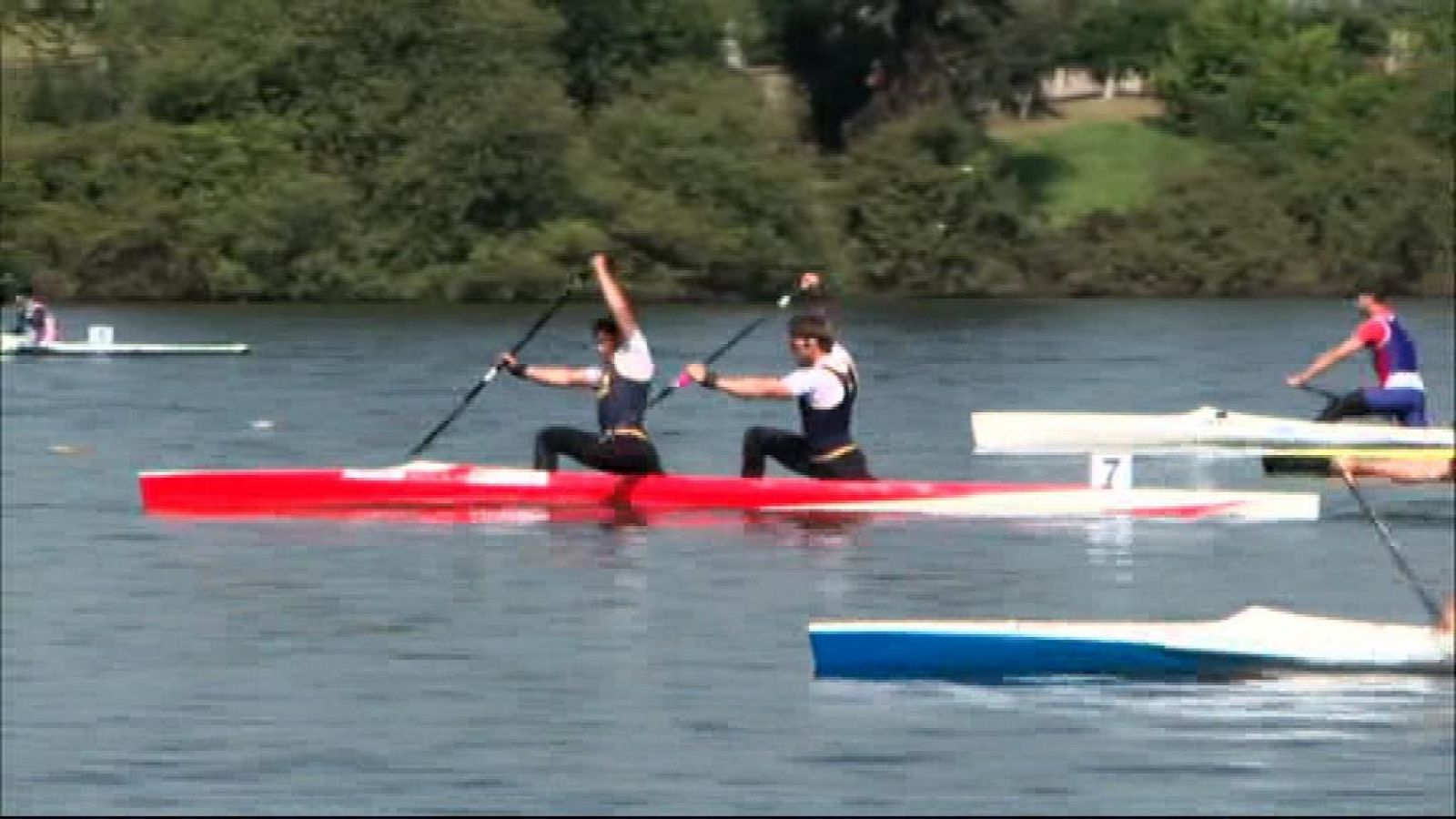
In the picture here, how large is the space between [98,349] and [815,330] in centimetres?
2796

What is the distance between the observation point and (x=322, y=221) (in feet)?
276

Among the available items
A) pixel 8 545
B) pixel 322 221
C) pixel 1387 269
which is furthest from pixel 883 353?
pixel 8 545

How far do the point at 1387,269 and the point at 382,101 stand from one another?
21.5m

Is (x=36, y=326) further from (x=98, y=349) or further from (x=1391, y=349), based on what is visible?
(x=1391, y=349)

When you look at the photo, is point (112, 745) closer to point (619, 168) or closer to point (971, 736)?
point (971, 736)

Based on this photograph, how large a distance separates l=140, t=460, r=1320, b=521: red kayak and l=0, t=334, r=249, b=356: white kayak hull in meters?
24.3

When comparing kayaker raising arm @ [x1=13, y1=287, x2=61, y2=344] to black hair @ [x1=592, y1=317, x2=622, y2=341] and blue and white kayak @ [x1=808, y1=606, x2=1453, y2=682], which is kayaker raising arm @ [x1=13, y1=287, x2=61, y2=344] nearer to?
black hair @ [x1=592, y1=317, x2=622, y2=341]

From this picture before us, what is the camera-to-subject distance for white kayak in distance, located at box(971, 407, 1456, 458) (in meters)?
33.6

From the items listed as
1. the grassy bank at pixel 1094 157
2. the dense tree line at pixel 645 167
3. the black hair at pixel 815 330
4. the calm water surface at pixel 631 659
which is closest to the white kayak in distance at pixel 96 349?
the calm water surface at pixel 631 659

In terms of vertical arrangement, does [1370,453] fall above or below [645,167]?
above

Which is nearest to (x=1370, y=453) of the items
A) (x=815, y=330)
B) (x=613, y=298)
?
(x=815, y=330)

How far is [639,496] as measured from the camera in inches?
1176

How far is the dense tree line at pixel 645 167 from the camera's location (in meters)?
84.0

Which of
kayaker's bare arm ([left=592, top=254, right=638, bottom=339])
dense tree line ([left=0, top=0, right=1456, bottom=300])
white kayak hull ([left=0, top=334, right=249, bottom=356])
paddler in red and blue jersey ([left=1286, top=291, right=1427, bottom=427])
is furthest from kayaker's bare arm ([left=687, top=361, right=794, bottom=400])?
dense tree line ([left=0, top=0, right=1456, bottom=300])
